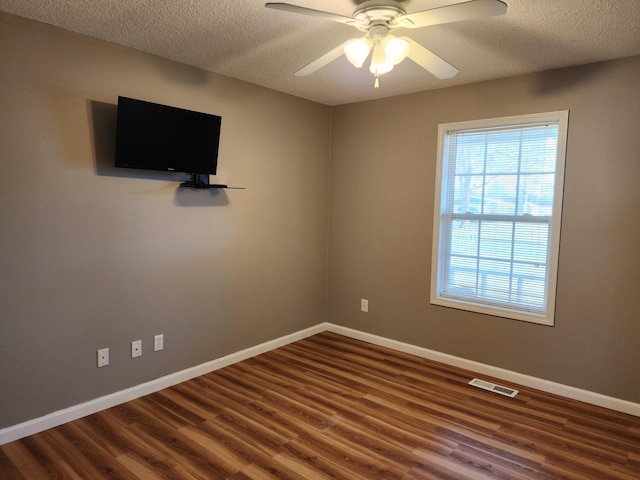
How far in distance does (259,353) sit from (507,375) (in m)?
2.10

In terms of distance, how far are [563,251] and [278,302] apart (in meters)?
2.42

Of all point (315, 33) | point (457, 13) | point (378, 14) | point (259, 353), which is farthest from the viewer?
point (259, 353)

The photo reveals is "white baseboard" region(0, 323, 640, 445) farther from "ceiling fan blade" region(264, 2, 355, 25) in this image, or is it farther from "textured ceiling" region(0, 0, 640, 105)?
"ceiling fan blade" region(264, 2, 355, 25)

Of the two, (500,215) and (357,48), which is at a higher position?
(357,48)

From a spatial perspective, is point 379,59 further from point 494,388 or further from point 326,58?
point 494,388

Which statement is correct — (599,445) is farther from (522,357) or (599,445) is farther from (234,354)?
(234,354)

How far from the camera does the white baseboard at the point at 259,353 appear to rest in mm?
2502

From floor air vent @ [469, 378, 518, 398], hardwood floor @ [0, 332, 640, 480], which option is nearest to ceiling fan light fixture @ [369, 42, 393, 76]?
hardwood floor @ [0, 332, 640, 480]

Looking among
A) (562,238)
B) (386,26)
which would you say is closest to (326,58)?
(386,26)

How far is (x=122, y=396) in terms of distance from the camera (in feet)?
9.36

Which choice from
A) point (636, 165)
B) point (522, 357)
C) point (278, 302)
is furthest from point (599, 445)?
point (278, 302)

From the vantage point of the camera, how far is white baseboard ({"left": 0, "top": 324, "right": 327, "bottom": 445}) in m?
2.42

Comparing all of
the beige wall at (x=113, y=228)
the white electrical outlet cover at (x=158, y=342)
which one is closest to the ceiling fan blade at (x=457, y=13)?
the beige wall at (x=113, y=228)

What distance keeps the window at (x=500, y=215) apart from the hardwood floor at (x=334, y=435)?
2.39 feet
